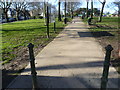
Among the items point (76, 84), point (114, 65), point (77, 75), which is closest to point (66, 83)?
point (76, 84)

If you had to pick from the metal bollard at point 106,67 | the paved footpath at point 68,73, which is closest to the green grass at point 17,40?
the paved footpath at point 68,73

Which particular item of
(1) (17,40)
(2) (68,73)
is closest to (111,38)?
(2) (68,73)

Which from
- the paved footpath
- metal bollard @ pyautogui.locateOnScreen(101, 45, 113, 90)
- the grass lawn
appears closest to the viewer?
metal bollard @ pyautogui.locateOnScreen(101, 45, 113, 90)

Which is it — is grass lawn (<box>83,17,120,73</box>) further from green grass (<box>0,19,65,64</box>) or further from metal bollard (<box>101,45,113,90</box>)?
green grass (<box>0,19,65,64</box>)

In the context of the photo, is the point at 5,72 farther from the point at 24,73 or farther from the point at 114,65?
the point at 114,65

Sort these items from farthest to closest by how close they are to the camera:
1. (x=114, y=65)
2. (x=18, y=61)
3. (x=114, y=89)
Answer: (x=18, y=61) < (x=114, y=65) < (x=114, y=89)

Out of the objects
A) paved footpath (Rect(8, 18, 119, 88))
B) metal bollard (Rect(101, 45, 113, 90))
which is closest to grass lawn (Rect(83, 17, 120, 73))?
paved footpath (Rect(8, 18, 119, 88))

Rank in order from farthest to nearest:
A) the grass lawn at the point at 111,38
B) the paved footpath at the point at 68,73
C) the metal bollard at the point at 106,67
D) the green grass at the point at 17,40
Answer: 1. the green grass at the point at 17,40
2. the grass lawn at the point at 111,38
3. the paved footpath at the point at 68,73
4. the metal bollard at the point at 106,67

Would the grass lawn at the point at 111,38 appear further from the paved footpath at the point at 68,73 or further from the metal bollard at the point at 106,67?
the metal bollard at the point at 106,67

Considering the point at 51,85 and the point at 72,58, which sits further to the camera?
the point at 72,58

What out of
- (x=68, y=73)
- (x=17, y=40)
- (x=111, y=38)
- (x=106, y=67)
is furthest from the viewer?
(x=111, y=38)

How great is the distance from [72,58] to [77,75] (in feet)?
4.36

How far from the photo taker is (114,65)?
4004 mm

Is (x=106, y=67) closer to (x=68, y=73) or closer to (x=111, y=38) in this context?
(x=68, y=73)
